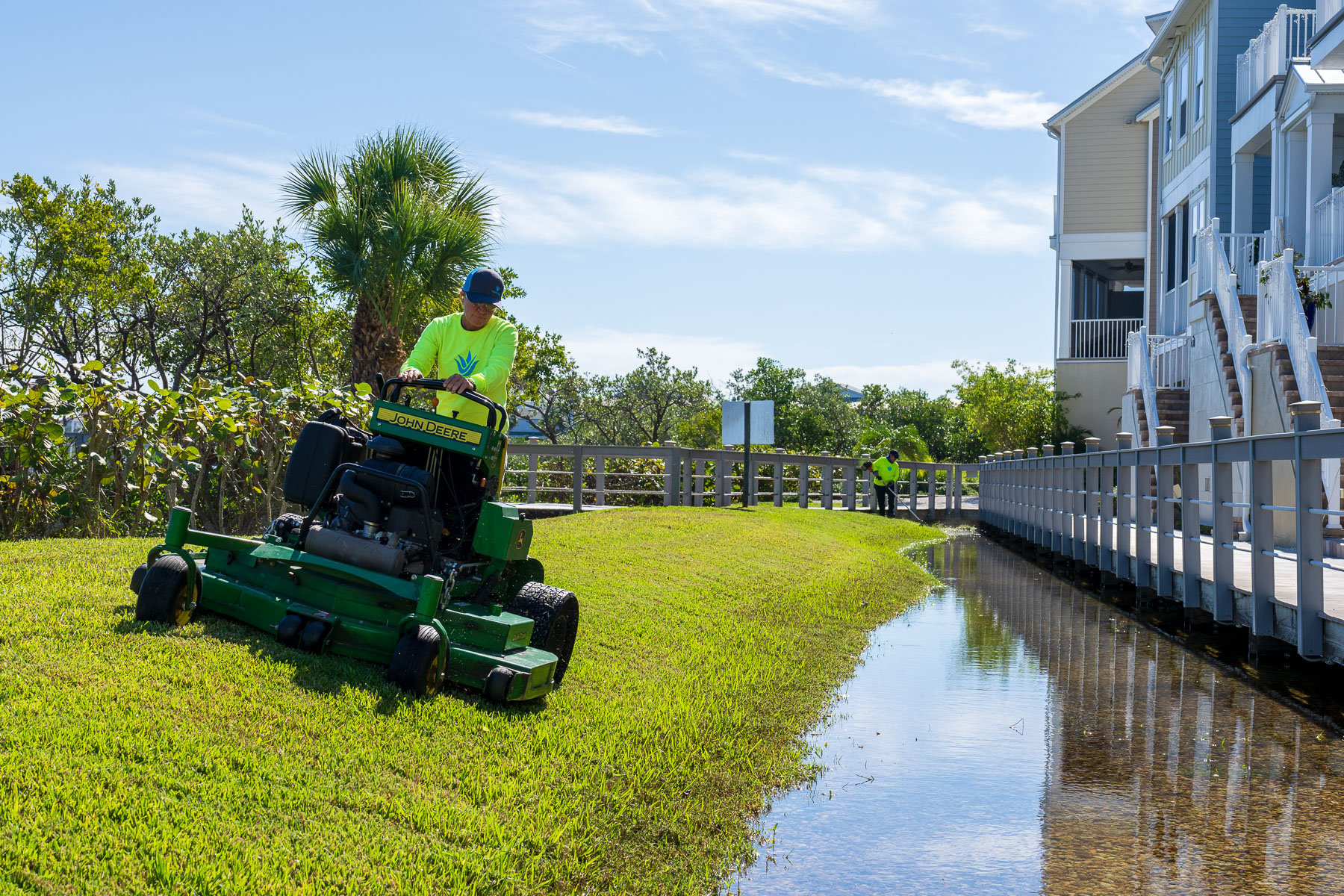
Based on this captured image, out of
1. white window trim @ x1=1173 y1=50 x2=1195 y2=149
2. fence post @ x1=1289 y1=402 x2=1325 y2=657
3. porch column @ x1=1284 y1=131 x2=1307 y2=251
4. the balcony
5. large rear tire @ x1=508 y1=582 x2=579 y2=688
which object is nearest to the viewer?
large rear tire @ x1=508 y1=582 x2=579 y2=688

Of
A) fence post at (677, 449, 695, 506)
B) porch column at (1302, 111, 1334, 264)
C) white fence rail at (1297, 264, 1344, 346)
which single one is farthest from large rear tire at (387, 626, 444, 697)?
fence post at (677, 449, 695, 506)

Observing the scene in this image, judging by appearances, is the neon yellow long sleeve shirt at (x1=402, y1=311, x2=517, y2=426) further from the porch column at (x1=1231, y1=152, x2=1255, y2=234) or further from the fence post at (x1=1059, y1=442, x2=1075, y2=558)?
the porch column at (x1=1231, y1=152, x2=1255, y2=234)

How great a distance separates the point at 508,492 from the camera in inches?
981

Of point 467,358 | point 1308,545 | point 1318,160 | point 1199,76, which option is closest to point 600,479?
point 1318,160

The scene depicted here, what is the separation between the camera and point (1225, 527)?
9.86 m

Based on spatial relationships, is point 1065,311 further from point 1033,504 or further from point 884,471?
point 1033,504

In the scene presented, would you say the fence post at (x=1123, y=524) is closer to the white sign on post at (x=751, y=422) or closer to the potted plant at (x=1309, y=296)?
the potted plant at (x=1309, y=296)

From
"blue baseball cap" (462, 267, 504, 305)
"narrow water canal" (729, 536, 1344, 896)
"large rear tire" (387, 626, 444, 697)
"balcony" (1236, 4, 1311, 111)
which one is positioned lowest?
"narrow water canal" (729, 536, 1344, 896)

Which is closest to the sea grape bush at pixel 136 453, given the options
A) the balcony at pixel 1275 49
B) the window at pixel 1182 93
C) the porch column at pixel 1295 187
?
the porch column at pixel 1295 187

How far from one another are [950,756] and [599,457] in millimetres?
17396

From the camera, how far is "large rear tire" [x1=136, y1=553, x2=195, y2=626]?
18.6ft

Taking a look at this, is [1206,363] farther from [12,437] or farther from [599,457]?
[12,437]

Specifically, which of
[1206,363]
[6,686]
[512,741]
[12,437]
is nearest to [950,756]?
[512,741]

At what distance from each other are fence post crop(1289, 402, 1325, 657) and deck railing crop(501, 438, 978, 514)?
15.2 m
